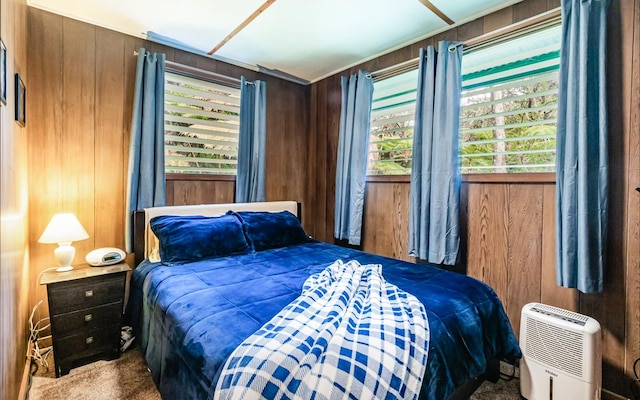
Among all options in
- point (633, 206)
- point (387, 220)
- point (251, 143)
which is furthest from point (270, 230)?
point (633, 206)

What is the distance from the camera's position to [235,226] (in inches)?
101

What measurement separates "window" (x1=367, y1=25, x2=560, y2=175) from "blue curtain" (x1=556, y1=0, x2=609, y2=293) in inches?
7.4

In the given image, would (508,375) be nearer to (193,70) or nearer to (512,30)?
(512,30)

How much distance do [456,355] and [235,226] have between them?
1.86 meters

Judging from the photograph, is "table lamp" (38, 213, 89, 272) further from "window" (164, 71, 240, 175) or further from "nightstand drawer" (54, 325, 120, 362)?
"window" (164, 71, 240, 175)

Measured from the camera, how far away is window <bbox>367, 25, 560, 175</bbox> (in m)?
2.01

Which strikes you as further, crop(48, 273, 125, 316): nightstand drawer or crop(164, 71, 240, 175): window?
crop(164, 71, 240, 175): window

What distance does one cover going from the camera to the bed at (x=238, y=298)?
3.90 feet

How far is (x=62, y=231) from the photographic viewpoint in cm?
201

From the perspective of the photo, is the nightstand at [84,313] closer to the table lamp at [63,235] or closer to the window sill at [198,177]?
the table lamp at [63,235]

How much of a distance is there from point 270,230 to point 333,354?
5.95ft

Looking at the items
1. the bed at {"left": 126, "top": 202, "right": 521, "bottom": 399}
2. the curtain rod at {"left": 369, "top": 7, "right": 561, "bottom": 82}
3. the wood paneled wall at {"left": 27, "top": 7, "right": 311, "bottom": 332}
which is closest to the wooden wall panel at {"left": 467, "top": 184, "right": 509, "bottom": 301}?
the bed at {"left": 126, "top": 202, "right": 521, "bottom": 399}

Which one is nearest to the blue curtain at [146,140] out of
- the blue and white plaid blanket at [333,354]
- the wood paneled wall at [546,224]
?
the blue and white plaid blanket at [333,354]

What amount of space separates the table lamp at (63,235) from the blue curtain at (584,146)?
3.08 m
